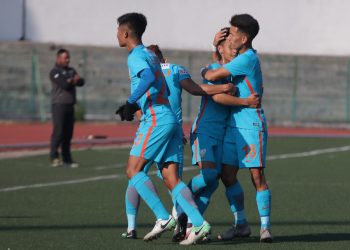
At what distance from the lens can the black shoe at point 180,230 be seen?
10398 millimetres

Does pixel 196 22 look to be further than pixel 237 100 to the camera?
Yes

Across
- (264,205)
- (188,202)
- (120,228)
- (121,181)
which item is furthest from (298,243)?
(121,181)

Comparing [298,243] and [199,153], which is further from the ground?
[199,153]

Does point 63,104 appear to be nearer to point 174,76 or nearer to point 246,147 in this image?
point 174,76

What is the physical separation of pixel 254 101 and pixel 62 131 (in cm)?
1000

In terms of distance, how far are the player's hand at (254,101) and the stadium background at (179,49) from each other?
24.2m

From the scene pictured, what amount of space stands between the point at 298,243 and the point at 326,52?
30.1 m

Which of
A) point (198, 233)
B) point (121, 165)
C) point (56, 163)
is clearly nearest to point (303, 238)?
point (198, 233)

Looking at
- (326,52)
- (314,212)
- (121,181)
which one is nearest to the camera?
(314,212)

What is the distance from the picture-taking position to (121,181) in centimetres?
1712

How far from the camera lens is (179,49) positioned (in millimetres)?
40000

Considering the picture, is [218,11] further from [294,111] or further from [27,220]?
[27,220]

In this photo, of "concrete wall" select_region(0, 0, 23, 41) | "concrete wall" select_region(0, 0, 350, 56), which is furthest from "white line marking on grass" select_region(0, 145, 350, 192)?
"concrete wall" select_region(0, 0, 23, 41)

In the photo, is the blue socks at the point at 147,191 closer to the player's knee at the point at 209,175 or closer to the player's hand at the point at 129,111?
the player's knee at the point at 209,175
